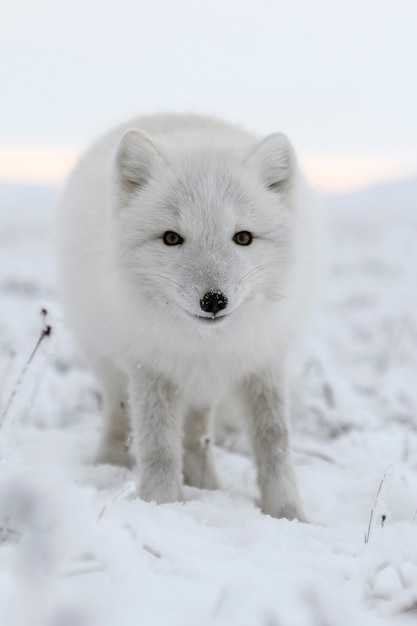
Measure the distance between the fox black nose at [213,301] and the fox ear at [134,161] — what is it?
33.1 inches

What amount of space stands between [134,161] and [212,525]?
176cm

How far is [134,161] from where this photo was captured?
11.4 ft

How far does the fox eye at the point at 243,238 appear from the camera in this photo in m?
3.21

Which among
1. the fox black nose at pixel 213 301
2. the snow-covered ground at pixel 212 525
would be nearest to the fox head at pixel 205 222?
the fox black nose at pixel 213 301

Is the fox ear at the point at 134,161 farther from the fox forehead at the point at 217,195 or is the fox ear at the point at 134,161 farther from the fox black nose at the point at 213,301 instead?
the fox black nose at the point at 213,301

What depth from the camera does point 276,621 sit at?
5.10 ft

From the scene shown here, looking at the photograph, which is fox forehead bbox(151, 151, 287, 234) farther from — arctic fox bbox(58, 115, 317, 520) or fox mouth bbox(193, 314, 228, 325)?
fox mouth bbox(193, 314, 228, 325)

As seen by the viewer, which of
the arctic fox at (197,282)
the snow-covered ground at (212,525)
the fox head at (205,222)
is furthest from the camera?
the arctic fox at (197,282)

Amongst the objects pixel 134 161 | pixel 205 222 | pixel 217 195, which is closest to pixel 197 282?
pixel 205 222

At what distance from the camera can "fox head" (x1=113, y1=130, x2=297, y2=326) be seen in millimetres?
3035

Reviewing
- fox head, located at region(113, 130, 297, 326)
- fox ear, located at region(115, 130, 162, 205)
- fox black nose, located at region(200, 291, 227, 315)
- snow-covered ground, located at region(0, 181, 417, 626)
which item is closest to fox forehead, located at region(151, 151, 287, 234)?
fox head, located at region(113, 130, 297, 326)

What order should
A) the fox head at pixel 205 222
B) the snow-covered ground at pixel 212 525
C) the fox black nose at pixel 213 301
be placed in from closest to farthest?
1. the snow-covered ground at pixel 212 525
2. the fox black nose at pixel 213 301
3. the fox head at pixel 205 222

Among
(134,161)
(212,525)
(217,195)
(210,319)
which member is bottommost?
(212,525)

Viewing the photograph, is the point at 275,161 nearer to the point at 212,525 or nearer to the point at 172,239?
the point at 172,239
